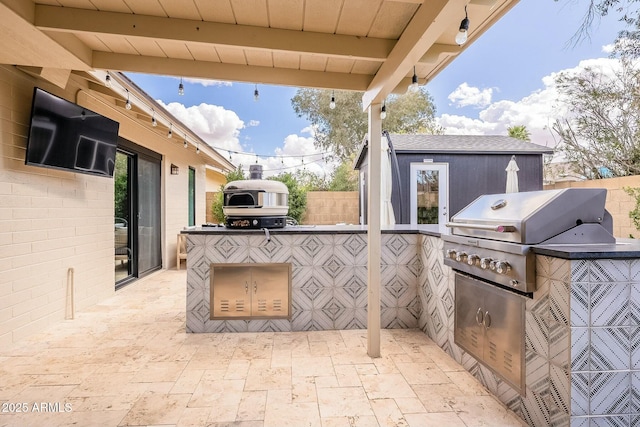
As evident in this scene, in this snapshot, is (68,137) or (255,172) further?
(255,172)

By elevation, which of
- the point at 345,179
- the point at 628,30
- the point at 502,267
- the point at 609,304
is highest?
the point at 628,30

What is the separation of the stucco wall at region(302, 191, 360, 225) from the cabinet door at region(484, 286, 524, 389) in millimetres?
7795

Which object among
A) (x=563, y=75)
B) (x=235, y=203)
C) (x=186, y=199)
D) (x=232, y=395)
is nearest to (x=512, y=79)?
(x=563, y=75)

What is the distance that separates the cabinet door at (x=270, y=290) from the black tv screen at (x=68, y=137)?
215 centimetres

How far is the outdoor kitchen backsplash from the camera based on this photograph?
333 cm

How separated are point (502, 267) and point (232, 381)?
6.14 ft

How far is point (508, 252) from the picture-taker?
1918mm

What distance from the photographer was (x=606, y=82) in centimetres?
877

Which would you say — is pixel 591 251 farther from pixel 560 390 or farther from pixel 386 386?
pixel 386 386

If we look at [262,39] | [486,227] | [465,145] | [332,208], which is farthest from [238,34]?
[332,208]

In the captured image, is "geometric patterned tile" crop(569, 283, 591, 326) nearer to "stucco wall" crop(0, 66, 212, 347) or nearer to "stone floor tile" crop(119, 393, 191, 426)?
"stone floor tile" crop(119, 393, 191, 426)

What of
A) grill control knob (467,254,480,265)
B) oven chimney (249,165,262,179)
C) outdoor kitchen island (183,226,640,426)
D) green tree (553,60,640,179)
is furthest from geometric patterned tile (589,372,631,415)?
green tree (553,60,640,179)

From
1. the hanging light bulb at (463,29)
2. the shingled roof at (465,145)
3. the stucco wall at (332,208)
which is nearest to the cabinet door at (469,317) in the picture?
the hanging light bulb at (463,29)

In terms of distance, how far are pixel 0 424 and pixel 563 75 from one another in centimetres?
1220
